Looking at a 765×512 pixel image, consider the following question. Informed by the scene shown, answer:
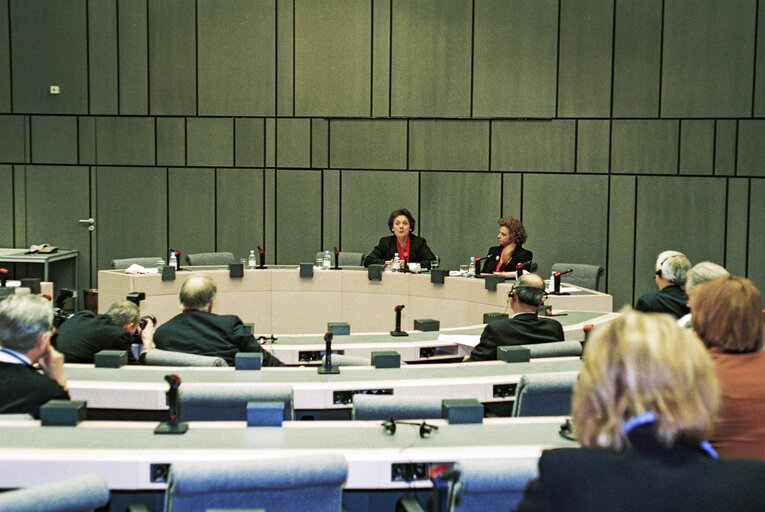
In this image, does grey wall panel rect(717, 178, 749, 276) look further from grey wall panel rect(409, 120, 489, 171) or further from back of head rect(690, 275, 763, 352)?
back of head rect(690, 275, 763, 352)

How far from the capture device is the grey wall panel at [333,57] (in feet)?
31.4

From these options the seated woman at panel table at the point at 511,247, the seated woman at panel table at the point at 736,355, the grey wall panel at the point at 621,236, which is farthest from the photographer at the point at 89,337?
the grey wall panel at the point at 621,236

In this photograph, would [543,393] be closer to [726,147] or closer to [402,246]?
[402,246]

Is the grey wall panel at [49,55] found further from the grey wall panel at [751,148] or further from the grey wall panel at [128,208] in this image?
the grey wall panel at [751,148]

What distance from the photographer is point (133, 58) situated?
9695 mm

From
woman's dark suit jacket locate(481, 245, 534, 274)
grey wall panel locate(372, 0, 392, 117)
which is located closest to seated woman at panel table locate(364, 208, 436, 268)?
woman's dark suit jacket locate(481, 245, 534, 274)

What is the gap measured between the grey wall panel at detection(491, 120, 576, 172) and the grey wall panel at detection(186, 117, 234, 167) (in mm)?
3187

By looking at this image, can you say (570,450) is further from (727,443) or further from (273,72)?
(273,72)

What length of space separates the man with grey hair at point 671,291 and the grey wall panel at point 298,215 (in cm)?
532

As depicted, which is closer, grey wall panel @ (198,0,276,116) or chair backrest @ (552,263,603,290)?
chair backrest @ (552,263,603,290)

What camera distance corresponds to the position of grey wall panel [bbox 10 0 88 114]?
31.7 ft

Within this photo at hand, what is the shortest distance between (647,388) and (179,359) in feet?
9.93

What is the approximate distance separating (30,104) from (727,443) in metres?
9.51

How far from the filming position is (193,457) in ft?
7.91
